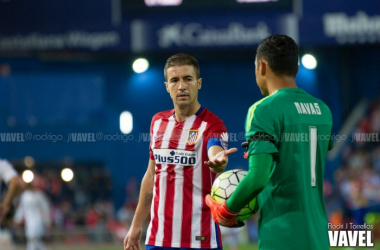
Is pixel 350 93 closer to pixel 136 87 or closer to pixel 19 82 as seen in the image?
pixel 136 87

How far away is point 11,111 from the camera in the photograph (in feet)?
54.3

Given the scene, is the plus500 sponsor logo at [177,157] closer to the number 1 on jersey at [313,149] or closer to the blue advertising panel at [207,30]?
the number 1 on jersey at [313,149]

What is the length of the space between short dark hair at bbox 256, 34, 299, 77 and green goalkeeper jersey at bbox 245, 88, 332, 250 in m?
0.13

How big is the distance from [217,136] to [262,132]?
3.95ft

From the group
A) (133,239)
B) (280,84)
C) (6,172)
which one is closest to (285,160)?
(280,84)

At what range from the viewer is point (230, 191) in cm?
344

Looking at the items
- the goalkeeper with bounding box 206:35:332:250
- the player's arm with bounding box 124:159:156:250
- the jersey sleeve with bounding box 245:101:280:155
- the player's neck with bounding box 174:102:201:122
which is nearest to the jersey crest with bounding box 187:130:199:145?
the player's neck with bounding box 174:102:201:122

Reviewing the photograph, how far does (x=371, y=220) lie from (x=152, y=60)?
6799 mm

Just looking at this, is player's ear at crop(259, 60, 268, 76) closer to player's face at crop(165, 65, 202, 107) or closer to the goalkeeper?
the goalkeeper

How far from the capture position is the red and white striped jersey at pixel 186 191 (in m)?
4.22

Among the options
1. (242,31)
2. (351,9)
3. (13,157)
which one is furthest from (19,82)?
(351,9)

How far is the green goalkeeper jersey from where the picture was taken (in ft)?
9.98

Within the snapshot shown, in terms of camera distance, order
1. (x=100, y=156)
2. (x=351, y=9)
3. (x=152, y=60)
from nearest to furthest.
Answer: (x=351, y=9)
(x=152, y=60)
(x=100, y=156)

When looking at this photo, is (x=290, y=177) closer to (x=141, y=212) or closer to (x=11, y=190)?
(x=141, y=212)
